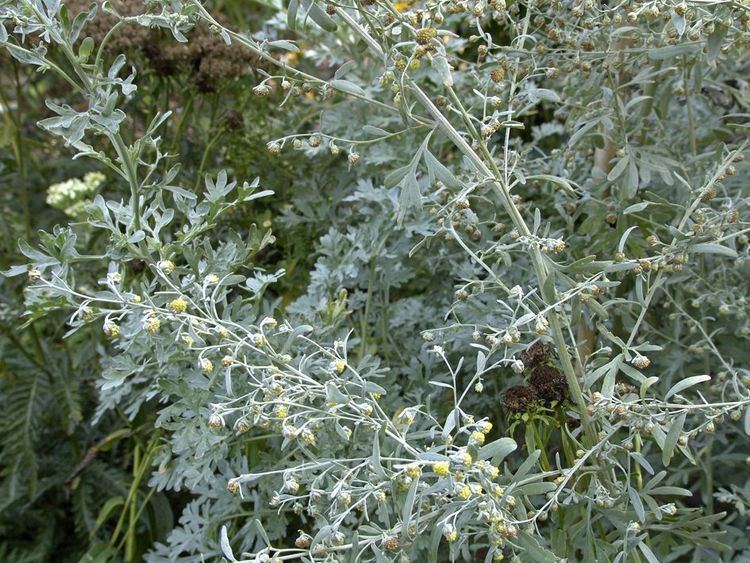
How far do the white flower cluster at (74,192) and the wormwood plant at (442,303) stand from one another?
0.10m

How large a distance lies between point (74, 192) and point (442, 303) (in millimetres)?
882

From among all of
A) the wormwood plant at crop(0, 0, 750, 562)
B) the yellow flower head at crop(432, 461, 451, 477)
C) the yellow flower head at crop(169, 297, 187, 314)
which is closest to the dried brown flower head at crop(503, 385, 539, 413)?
the wormwood plant at crop(0, 0, 750, 562)

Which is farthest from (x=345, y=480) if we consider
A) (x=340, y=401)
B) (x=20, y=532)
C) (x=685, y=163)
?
(x=20, y=532)

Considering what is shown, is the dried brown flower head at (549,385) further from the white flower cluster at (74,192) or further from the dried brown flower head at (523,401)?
the white flower cluster at (74,192)

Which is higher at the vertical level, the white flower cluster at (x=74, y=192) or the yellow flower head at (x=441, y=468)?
the yellow flower head at (x=441, y=468)

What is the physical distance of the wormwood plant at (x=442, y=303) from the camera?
0.91 metres

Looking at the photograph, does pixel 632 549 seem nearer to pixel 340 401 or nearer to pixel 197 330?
pixel 340 401

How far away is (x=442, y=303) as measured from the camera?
153 centimetres

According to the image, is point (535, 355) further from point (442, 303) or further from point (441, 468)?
point (442, 303)

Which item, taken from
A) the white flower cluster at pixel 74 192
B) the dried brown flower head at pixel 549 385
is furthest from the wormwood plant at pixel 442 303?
the white flower cluster at pixel 74 192

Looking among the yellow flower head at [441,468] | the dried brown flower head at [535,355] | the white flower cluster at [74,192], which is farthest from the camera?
the white flower cluster at [74,192]

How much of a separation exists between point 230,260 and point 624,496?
0.58 m

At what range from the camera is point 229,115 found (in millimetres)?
1622

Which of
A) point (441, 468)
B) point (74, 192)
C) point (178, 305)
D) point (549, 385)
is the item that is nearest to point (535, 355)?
point (549, 385)
